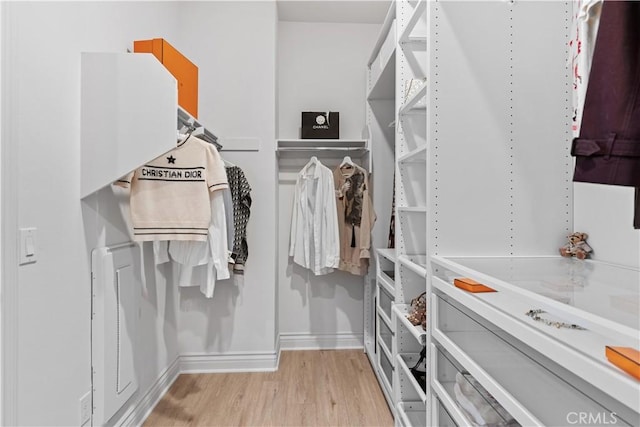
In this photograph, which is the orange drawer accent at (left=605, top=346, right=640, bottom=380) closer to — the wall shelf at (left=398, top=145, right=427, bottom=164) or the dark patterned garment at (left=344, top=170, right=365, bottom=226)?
the wall shelf at (left=398, top=145, right=427, bottom=164)

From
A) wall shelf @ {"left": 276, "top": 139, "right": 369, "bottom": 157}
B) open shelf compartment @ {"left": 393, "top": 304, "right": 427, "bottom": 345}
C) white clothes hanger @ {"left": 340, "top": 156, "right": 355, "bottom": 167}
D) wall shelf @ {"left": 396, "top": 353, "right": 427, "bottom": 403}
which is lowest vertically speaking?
wall shelf @ {"left": 396, "top": 353, "right": 427, "bottom": 403}

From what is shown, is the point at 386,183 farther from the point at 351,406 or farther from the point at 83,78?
the point at 83,78

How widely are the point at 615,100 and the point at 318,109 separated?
104 inches

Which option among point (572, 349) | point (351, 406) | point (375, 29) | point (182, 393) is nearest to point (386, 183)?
point (375, 29)

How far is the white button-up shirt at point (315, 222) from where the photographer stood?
2.78 m

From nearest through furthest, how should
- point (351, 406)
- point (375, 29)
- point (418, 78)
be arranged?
1. point (418, 78)
2. point (351, 406)
3. point (375, 29)

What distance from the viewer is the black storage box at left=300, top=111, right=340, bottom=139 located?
9.68ft

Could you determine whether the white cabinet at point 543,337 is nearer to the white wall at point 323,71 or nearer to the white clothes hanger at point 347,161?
the white clothes hanger at point 347,161

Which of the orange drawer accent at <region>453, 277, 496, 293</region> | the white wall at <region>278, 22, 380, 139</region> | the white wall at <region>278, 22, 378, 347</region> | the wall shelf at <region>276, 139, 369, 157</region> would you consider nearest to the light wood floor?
the white wall at <region>278, 22, 378, 347</region>

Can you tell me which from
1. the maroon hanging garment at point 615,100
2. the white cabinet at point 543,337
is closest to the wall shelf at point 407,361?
the white cabinet at point 543,337

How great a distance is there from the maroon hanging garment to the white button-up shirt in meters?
2.10

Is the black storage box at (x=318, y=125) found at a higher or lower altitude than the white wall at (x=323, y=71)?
lower

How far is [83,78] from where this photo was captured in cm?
150

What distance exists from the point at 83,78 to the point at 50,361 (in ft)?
3.56
